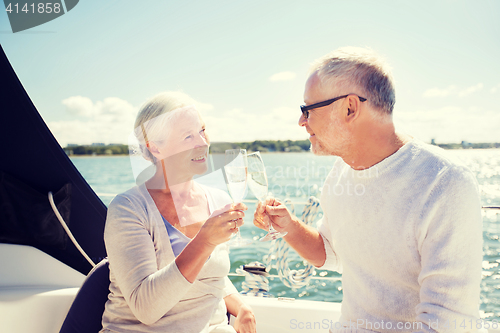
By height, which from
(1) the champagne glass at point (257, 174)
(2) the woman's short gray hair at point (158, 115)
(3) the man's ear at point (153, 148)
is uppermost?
(2) the woman's short gray hair at point (158, 115)

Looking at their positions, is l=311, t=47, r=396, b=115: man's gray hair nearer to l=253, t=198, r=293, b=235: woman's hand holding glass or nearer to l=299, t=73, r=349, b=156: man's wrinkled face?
l=299, t=73, r=349, b=156: man's wrinkled face

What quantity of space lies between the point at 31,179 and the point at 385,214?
2181 mm

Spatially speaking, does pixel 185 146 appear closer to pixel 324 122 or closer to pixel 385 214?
pixel 324 122

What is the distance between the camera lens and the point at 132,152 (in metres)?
1.44

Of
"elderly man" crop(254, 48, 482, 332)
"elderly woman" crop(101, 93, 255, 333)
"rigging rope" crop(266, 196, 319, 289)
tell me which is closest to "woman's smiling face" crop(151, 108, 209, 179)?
"elderly woman" crop(101, 93, 255, 333)

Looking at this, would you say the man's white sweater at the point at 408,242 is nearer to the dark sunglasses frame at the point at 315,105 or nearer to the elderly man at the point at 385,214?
the elderly man at the point at 385,214

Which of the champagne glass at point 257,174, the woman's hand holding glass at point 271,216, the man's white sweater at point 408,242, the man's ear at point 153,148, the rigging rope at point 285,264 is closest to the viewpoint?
the man's white sweater at point 408,242

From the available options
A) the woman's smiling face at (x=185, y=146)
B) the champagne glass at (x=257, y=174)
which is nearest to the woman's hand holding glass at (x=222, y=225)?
the champagne glass at (x=257, y=174)

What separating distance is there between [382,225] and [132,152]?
1148mm

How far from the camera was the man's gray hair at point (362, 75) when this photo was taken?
4.08 ft

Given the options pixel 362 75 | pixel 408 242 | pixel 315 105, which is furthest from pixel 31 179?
pixel 408 242

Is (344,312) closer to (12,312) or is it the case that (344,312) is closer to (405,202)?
(405,202)

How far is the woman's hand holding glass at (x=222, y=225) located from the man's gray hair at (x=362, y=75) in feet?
2.20

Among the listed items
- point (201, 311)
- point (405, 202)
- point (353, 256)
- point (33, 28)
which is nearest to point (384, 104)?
point (405, 202)
